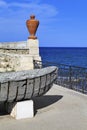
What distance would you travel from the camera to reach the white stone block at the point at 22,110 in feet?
21.9

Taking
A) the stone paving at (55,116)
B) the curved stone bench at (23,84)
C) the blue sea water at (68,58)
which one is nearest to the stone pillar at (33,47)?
the stone paving at (55,116)

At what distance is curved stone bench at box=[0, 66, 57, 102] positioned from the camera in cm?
640

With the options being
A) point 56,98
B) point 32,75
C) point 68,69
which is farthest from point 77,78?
point 32,75

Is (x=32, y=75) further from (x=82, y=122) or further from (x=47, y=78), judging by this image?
(x=82, y=122)

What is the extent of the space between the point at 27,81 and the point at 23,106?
52 centimetres

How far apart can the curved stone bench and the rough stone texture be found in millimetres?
4220

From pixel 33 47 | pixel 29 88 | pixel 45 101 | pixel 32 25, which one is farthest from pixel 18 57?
pixel 29 88

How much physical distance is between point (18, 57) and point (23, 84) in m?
5.15

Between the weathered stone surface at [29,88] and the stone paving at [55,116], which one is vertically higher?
the weathered stone surface at [29,88]

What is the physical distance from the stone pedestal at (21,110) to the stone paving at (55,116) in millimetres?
112

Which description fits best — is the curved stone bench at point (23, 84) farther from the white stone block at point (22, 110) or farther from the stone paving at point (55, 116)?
the stone paving at point (55, 116)

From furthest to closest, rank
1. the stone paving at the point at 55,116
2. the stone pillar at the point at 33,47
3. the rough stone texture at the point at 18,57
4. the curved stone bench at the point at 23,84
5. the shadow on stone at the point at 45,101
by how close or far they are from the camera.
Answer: the stone pillar at the point at 33,47, the rough stone texture at the point at 18,57, the shadow on stone at the point at 45,101, the curved stone bench at the point at 23,84, the stone paving at the point at 55,116

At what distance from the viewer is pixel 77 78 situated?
36.4 feet

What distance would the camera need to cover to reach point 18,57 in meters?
11.7
